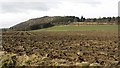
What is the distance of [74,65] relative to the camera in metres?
15.1

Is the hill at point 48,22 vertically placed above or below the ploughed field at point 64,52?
below

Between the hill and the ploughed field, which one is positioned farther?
the hill

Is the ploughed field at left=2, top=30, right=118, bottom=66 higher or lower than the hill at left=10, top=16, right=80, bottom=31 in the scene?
higher

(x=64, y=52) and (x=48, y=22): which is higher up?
(x=64, y=52)

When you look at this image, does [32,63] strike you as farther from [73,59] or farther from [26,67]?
[73,59]

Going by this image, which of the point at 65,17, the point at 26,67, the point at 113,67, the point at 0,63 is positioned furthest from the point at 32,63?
the point at 65,17

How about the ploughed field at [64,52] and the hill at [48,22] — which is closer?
the ploughed field at [64,52]

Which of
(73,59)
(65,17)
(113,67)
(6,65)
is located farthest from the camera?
(65,17)

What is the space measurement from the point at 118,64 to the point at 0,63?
228 inches

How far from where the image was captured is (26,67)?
15.5 m

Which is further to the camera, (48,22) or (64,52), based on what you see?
(48,22)

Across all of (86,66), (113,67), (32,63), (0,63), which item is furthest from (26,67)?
(113,67)

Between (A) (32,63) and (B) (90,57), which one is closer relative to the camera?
(A) (32,63)

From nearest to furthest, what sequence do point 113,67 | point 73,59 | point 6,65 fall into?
point 113,67 → point 6,65 → point 73,59
